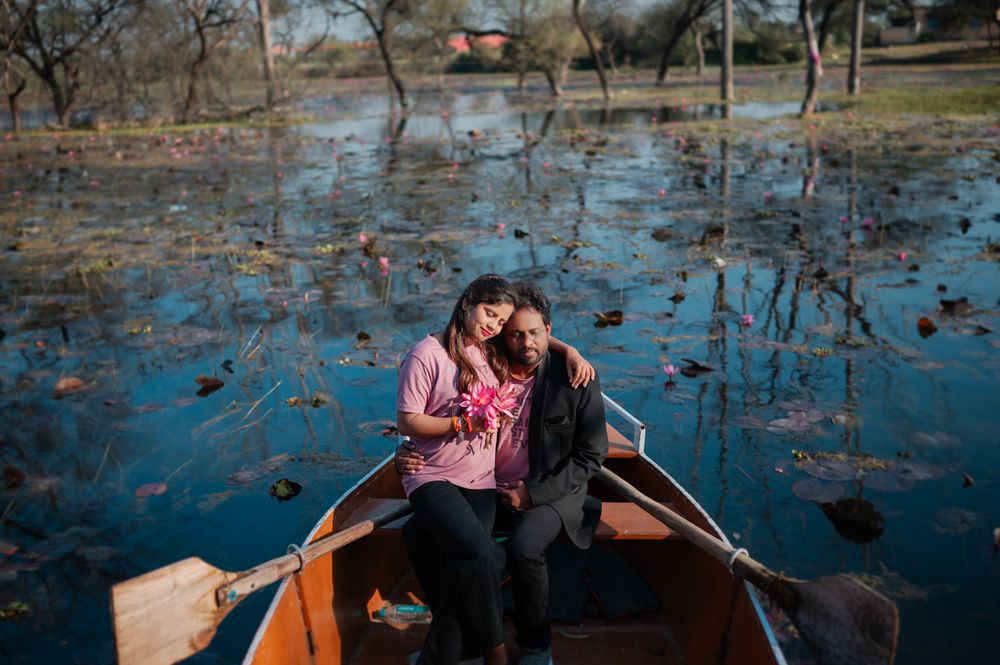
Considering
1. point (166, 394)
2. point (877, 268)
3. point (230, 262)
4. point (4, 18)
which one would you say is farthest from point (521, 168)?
point (4, 18)

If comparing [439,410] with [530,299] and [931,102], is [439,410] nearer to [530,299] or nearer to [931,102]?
[530,299]

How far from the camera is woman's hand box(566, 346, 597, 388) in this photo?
135 inches

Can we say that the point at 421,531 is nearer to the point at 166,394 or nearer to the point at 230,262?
the point at 166,394

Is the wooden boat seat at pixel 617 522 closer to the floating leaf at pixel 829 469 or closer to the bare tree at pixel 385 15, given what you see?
the floating leaf at pixel 829 469

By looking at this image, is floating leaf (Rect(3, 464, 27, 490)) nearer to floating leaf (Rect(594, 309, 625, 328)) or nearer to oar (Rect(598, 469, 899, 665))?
oar (Rect(598, 469, 899, 665))

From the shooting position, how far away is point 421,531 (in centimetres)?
339

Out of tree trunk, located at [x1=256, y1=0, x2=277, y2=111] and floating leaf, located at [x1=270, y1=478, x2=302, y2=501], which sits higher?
tree trunk, located at [x1=256, y1=0, x2=277, y2=111]

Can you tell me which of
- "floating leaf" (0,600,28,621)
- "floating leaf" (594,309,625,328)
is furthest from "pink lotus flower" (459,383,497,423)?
"floating leaf" (594,309,625,328)

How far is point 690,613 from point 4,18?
26.7m

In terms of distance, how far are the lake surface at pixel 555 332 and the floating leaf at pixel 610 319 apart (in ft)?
0.16

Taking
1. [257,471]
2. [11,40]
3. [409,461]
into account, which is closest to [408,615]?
[409,461]

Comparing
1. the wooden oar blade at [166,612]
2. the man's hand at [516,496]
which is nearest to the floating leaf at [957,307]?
the man's hand at [516,496]

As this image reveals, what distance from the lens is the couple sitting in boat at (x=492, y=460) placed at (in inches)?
123

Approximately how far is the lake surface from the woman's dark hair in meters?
1.55
